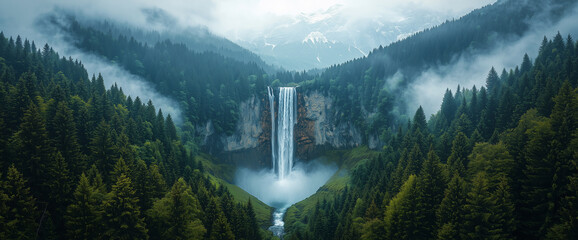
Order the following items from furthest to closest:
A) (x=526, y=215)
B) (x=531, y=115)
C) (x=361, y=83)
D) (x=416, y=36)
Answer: (x=416, y=36) < (x=361, y=83) < (x=531, y=115) < (x=526, y=215)

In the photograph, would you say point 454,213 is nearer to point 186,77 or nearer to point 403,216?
point 403,216

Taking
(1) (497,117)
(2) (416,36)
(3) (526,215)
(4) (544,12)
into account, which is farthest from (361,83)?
(3) (526,215)

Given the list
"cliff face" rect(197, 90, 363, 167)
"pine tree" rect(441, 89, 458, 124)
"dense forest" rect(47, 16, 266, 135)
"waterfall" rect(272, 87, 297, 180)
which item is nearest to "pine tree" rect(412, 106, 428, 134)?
"pine tree" rect(441, 89, 458, 124)

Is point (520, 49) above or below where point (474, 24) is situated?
below

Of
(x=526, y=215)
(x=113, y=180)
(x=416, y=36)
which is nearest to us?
(x=526, y=215)

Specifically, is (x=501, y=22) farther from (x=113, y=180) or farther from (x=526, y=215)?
(x=113, y=180)

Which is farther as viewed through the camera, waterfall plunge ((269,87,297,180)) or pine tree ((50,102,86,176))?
waterfall plunge ((269,87,297,180))

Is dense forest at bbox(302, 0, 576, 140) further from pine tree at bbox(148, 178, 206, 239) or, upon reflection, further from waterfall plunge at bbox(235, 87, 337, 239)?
pine tree at bbox(148, 178, 206, 239)
